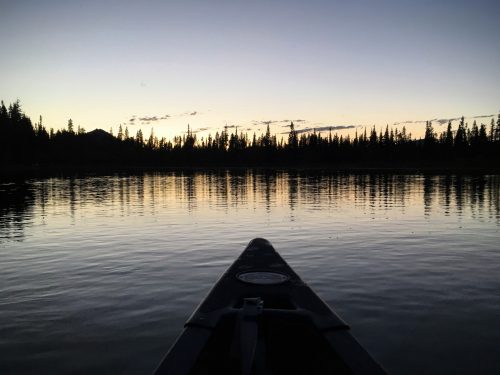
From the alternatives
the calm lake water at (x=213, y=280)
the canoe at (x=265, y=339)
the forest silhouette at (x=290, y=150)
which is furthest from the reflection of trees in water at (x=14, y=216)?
the forest silhouette at (x=290, y=150)

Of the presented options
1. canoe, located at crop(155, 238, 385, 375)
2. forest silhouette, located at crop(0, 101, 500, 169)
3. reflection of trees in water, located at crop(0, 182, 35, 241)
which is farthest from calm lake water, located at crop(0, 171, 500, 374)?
forest silhouette, located at crop(0, 101, 500, 169)

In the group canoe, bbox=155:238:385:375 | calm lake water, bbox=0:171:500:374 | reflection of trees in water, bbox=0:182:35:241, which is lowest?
calm lake water, bbox=0:171:500:374

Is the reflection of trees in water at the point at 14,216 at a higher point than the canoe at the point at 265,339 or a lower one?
lower

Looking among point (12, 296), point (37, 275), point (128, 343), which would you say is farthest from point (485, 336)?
point (37, 275)

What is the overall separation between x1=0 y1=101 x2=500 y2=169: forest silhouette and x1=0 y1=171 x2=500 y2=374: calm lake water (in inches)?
4586

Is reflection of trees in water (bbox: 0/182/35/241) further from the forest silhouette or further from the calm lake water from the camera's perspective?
the forest silhouette

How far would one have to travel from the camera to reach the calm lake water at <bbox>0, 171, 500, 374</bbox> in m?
6.60

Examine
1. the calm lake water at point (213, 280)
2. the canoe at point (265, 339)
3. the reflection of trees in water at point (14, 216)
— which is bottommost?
the calm lake water at point (213, 280)

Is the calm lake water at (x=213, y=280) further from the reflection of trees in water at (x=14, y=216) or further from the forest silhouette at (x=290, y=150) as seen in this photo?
the forest silhouette at (x=290, y=150)

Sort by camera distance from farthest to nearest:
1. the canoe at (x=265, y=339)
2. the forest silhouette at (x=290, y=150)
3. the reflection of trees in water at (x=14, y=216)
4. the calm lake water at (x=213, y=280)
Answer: the forest silhouette at (x=290, y=150)
the reflection of trees in water at (x=14, y=216)
the calm lake water at (x=213, y=280)
the canoe at (x=265, y=339)

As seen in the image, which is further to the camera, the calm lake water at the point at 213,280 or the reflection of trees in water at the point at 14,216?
the reflection of trees in water at the point at 14,216

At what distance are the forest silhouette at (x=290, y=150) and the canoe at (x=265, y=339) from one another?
12863 centimetres

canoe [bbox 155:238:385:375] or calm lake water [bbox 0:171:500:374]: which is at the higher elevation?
canoe [bbox 155:238:385:375]

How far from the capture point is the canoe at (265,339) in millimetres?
4277
